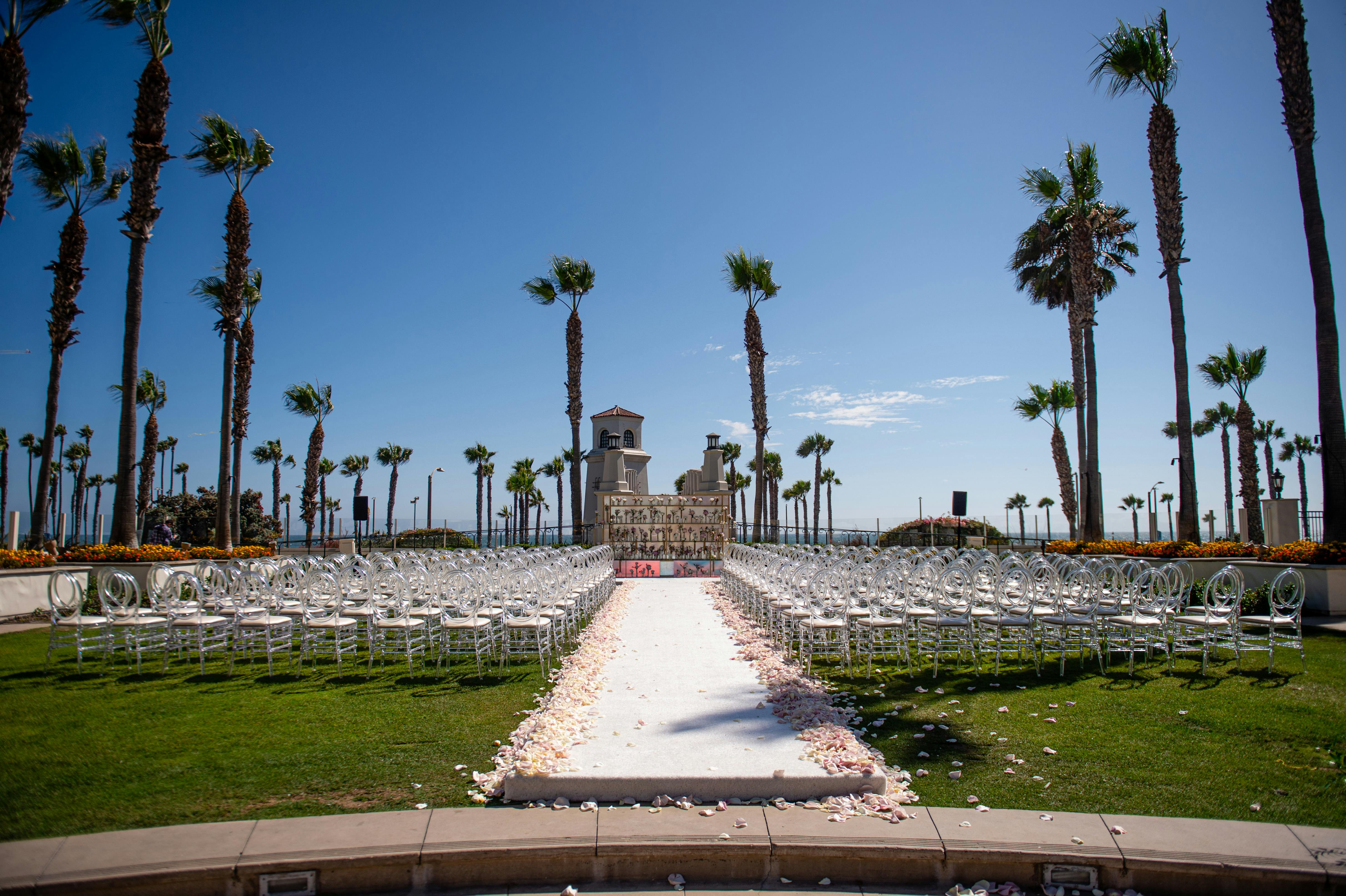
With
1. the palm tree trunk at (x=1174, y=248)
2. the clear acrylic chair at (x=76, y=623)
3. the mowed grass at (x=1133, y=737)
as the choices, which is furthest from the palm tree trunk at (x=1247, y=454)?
the clear acrylic chair at (x=76, y=623)

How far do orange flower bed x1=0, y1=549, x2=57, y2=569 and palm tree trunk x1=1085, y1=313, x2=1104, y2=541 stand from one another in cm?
2390

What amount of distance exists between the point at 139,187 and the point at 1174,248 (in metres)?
24.5

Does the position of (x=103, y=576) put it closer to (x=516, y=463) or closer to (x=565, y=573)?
(x=565, y=573)

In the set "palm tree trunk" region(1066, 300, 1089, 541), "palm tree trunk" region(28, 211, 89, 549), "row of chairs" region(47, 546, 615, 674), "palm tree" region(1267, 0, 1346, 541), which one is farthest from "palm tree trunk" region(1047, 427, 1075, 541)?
"palm tree trunk" region(28, 211, 89, 549)

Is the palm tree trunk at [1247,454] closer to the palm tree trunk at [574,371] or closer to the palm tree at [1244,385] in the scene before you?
the palm tree at [1244,385]

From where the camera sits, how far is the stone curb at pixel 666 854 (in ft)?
10.3

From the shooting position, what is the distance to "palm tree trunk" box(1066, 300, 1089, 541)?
20062 mm

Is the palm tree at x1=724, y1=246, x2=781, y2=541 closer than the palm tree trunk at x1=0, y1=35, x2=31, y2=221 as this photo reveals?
No

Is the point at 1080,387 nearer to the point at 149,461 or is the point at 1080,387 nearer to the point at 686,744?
the point at 686,744

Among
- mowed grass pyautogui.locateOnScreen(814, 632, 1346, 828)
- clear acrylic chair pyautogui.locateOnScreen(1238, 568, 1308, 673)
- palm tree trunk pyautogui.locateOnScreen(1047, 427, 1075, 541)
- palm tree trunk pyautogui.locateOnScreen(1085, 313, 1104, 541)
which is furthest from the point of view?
palm tree trunk pyautogui.locateOnScreen(1047, 427, 1075, 541)

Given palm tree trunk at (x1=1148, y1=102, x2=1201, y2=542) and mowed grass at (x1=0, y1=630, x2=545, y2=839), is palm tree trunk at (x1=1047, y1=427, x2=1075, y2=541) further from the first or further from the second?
mowed grass at (x1=0, y1=630, x2=545, y2=839)

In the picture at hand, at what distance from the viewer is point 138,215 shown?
1585 centimetres

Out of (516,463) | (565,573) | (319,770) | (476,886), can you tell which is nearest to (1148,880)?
(476,886)

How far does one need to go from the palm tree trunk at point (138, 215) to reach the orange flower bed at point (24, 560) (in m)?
2.74
